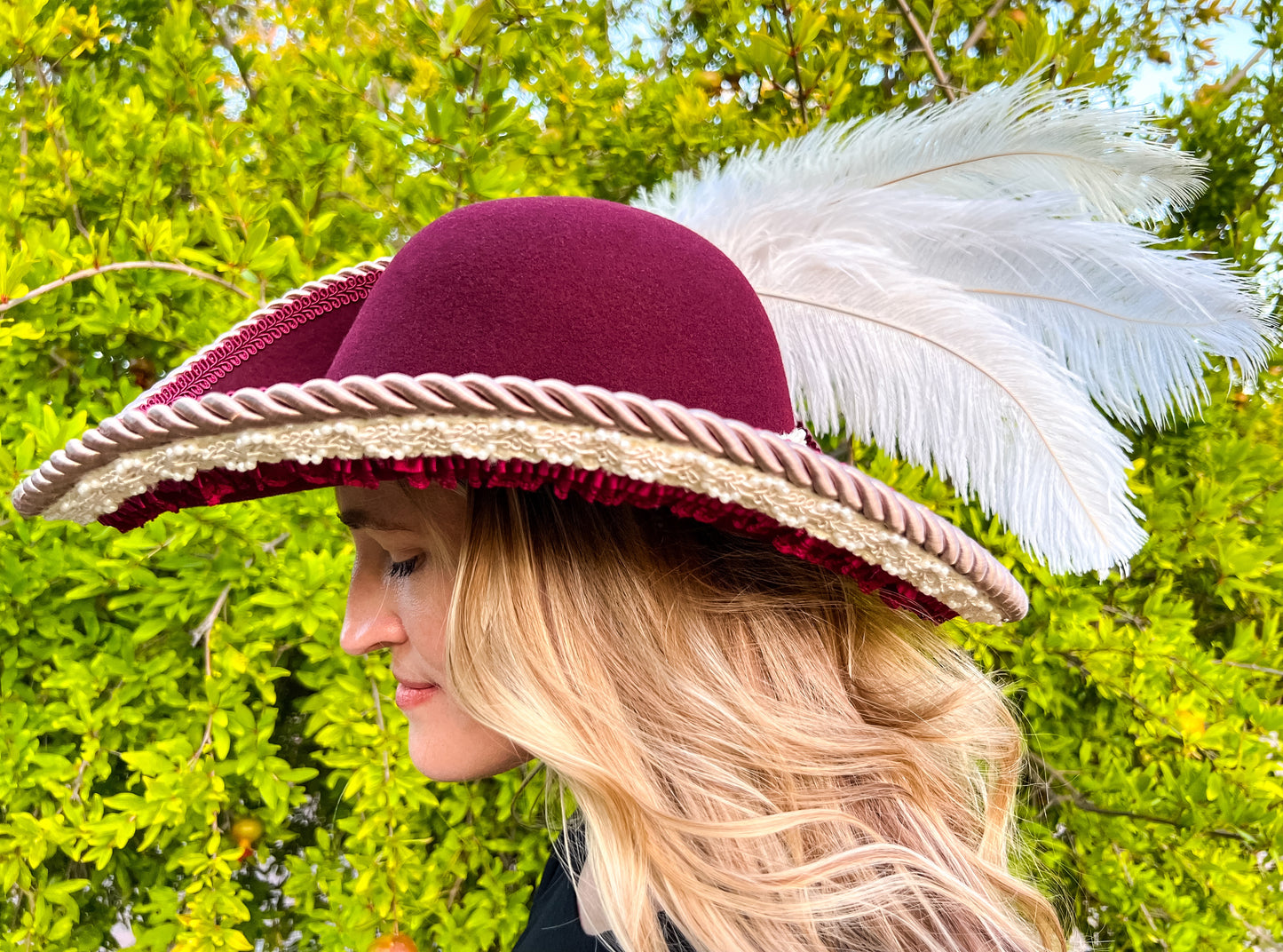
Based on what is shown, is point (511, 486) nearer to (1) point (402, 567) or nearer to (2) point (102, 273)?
(1) point (402, 567)

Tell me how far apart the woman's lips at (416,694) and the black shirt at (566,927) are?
248 millimetres

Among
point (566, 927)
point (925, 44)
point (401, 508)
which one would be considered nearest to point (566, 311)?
point (401, 508)

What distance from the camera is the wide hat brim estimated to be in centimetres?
67

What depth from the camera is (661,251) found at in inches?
35.3

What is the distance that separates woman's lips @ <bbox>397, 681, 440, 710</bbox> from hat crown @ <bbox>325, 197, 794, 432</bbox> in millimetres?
379

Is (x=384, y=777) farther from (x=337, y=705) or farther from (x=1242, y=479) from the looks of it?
(x=1242, y=479)

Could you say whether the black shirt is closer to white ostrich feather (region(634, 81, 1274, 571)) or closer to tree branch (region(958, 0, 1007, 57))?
white ostrich feather (region(634, 81, 1274, 571))

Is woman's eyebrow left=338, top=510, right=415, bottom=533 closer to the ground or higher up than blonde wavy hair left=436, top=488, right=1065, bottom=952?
higher up

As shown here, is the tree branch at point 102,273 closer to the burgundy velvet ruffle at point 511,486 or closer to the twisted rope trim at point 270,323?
the twisted rope trim at point 270,323

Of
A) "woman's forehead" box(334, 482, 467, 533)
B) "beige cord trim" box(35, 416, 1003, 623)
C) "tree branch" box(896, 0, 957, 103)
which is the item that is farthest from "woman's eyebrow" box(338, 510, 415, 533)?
"tree branch" box(896, 0, 957, 103)

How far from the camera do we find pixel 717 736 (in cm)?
90

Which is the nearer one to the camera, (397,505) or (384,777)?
(397,505)

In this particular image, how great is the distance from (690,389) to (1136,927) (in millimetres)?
1535

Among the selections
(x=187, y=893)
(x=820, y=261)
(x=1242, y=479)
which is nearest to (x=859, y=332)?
(x=820, y=261)
